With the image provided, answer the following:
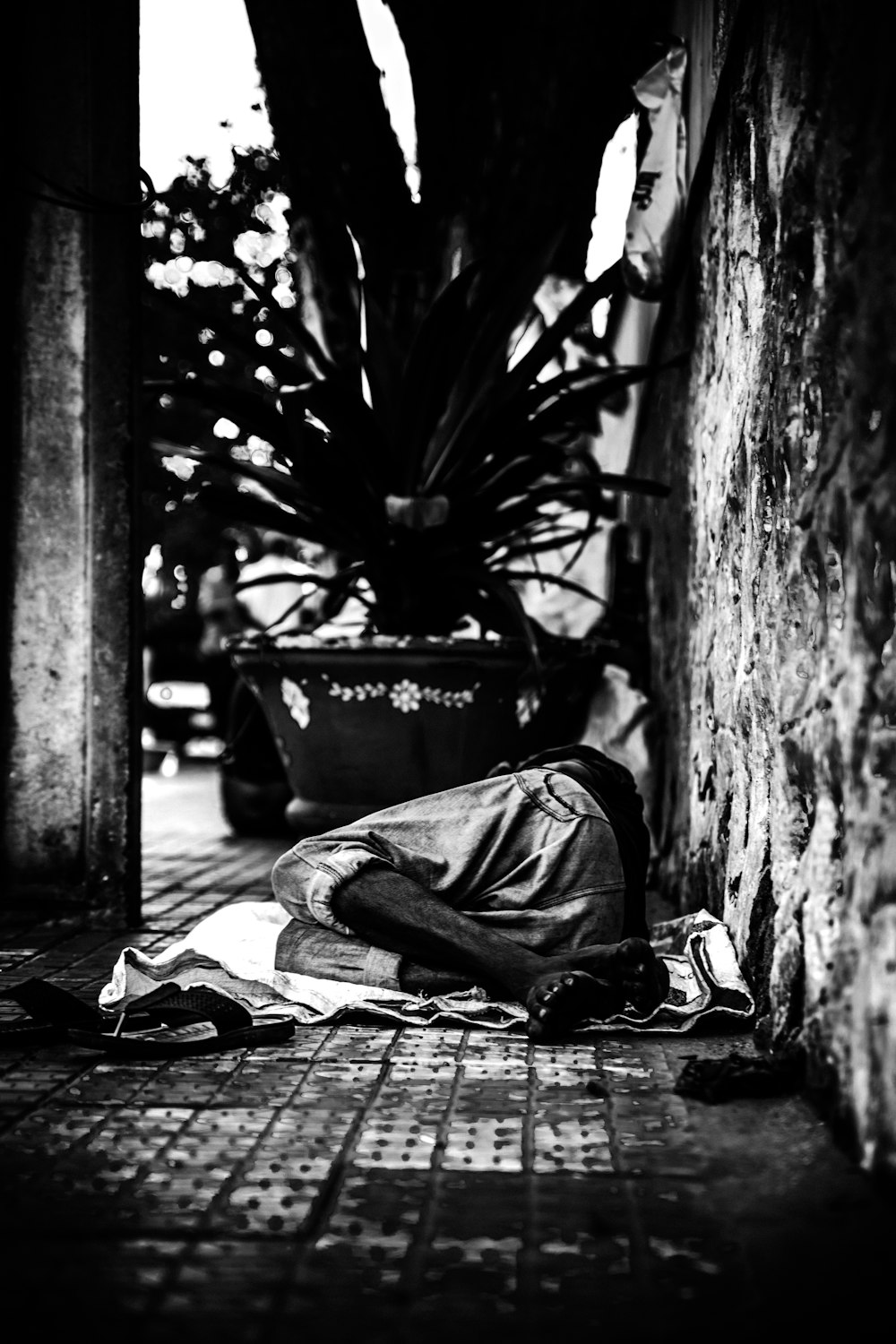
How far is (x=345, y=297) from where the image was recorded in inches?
270

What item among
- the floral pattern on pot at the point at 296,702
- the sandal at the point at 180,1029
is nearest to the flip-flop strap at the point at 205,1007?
the sandal at the point at 180,1029

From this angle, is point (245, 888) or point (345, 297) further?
point (345, 297)

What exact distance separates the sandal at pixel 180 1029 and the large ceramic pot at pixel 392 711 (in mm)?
1759

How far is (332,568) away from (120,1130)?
569 centimetres

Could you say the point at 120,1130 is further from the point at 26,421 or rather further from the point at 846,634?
the point at 26,421

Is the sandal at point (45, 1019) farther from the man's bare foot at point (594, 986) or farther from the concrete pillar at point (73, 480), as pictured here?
the concrete pillar at point (73, 480)

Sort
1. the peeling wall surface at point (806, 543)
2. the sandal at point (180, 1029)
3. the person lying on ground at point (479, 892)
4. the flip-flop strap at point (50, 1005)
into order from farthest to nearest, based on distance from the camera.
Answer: the person lying on ground at point (479, 892) → the flip-flop strap at point (50, 1005) → the sandal at point (180, 1029) → the peeling wall surface at point (806, 543)

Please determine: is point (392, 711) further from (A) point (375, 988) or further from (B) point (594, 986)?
(B) point (594, 986)

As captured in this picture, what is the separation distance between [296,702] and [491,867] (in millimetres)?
1721

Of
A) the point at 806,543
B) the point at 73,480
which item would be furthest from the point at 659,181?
the point at 806,543

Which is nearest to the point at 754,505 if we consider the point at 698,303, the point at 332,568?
the point at 698,303

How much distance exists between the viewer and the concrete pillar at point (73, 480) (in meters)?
3.94

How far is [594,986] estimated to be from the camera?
8.42 ft

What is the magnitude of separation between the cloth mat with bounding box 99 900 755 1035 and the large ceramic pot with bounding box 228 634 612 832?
3.86 feet
